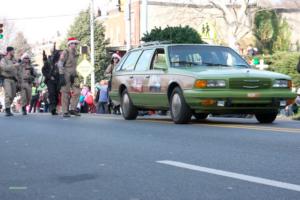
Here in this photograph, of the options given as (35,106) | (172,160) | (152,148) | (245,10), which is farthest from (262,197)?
(245,10)

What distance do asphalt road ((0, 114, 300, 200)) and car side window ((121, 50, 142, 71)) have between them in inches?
152

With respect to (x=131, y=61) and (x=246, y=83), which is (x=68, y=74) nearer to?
(x=131, y=61)

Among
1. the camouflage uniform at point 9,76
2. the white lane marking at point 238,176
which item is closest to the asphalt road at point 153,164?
the white lane marking at point 238,176

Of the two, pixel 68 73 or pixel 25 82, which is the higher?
pixel 68 73

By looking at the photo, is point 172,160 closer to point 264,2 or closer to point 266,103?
point 266,103

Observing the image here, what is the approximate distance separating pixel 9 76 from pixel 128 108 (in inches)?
196

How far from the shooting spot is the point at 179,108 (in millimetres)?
12781

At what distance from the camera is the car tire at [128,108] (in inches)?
→ 594

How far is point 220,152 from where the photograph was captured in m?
8.14

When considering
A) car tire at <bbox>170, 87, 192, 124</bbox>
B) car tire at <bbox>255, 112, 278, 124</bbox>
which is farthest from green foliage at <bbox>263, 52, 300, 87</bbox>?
car tire at <bbox>170, 87, 192, 124</bbox>

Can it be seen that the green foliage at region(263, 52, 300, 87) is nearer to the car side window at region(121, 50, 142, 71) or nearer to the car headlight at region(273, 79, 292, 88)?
the car side window at region(121, 50, 142, 71)

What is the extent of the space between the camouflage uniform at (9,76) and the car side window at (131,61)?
4.23 metres

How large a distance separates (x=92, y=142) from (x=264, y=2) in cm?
4455

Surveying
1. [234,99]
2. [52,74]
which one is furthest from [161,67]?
[52,74]
